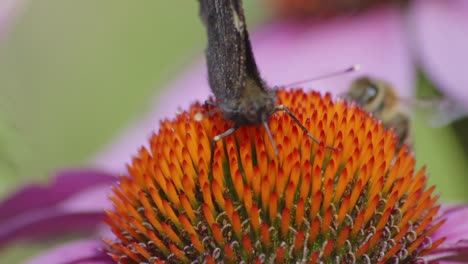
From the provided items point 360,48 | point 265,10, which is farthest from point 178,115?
point 265,10

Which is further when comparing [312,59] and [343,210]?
[312,59]

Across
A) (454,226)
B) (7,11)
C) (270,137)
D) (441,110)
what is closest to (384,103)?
(441,110)

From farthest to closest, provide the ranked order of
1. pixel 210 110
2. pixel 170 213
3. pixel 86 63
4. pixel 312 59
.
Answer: pixel 86 63
pixel 312 59
pixel 210 110
pixel 170 213

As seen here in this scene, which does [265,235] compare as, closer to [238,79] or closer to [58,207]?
[238,79]

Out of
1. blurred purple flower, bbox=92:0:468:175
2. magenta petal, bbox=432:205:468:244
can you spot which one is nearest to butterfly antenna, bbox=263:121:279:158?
magenta petal, bbox=432:205:468:244

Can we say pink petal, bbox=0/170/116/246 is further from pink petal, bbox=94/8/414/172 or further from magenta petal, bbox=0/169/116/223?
pink petal, bbox=94/8/414/172

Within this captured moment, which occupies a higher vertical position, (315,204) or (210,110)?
(210,110)

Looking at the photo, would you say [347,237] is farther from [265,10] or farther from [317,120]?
[265,10]

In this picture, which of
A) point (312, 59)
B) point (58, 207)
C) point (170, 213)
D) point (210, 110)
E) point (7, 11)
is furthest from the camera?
point (312, 59)
